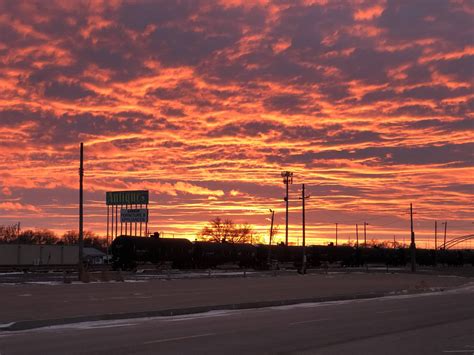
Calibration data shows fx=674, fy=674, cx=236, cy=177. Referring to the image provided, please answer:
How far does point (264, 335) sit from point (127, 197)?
7943 cm

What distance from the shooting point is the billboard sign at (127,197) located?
9162 cm

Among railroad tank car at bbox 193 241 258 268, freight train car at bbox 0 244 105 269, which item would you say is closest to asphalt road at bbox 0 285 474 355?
railroad tank car at bbox 193 241 258 268

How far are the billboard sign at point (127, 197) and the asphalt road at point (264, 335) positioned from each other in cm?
6949

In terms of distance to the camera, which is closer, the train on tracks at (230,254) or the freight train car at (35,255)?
the train on tracks at (230,254)

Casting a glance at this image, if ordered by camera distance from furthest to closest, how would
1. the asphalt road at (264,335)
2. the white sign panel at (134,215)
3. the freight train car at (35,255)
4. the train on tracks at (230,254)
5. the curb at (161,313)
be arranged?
the freight train car at (35,255) → the white sign panel at (134,215) → the train on tracks at (230,254) → the curb at (161,313) → the asphalt road at (264,335)

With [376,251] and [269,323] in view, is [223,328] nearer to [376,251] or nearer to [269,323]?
[269,323]

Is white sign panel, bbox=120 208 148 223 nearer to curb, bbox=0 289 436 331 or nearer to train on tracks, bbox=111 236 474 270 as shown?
train on tracks, bbox=111 236 474 270

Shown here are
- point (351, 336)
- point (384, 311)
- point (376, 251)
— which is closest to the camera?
point (351, 336)

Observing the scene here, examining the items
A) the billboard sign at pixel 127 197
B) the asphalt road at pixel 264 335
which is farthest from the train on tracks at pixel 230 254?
the asphalt road at pixel 264 335

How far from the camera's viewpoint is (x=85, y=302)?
86.2 feet

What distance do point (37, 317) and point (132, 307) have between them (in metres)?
4.55

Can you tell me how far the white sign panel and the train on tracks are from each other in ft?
43.9

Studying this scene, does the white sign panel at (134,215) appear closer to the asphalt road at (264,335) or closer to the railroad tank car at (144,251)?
the railroad tank car at (144,251)

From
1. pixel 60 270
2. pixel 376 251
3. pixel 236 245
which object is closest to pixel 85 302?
pixel 60 270
